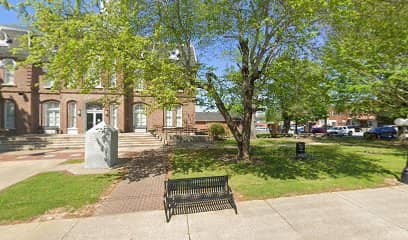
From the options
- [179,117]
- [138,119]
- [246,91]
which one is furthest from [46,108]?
[246,91]

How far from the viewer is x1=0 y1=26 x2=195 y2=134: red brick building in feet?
71.8

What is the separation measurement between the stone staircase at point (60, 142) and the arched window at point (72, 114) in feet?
11.7

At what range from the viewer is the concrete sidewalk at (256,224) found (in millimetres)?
4270

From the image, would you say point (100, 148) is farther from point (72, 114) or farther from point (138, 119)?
point (72, 114)

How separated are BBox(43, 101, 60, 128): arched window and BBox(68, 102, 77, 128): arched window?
111 cm

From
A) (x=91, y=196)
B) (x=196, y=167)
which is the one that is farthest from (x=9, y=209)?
(x=196, y=167)

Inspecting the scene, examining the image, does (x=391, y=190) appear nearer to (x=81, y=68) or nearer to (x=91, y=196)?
(x=91, y=196)

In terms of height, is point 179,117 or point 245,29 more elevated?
point 245,29

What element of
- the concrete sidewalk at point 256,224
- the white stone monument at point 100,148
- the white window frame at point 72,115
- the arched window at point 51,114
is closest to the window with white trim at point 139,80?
the concrete sidewalk at point 256,224

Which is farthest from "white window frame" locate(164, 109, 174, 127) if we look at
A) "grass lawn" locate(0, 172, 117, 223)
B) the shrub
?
"grass lawn" locate(0, 172, 117, 223)

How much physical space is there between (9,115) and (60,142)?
26.1 feet

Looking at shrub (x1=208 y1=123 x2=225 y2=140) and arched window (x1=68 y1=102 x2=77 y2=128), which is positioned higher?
arched window (x1=68 y1=102 x2=77 y2=128)

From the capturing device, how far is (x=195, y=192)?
575 cm

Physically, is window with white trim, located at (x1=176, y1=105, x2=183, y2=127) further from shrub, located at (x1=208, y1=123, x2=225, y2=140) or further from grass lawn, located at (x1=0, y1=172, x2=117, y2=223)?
Result: grass lawn, located at (x1=0, y1=172, x2=117, y2=223)
